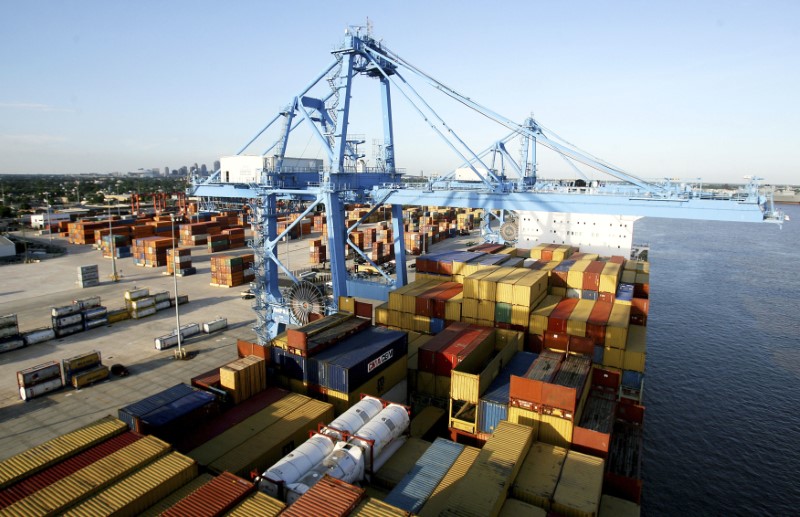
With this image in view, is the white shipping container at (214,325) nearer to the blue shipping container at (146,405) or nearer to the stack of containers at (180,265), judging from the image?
the blue shipping container at (146,405)

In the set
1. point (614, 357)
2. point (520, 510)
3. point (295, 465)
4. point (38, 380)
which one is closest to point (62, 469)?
point (295, 465)

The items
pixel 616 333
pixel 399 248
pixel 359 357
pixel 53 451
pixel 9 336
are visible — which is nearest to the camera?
pixel 53 451

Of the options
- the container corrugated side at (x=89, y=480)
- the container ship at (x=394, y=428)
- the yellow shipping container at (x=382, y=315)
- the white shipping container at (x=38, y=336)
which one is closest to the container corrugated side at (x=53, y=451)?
the container ship at (x=394, y=428)

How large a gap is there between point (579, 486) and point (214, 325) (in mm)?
27330

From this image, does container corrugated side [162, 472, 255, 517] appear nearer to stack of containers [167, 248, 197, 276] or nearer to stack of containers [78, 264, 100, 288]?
stack of containers [78, 264, 100, 288]

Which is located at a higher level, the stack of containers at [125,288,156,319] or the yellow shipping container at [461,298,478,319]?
the yellow shipping container at [461,298,478,319]

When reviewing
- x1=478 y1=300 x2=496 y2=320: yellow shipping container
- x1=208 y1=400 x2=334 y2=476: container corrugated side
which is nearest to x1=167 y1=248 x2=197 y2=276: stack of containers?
x1=478 y1=300 x2=496 y2=320: yellow shipping container

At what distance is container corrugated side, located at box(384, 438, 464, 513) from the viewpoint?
455 inches

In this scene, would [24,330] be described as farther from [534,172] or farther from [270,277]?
[534,172]

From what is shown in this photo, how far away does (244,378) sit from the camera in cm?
1692

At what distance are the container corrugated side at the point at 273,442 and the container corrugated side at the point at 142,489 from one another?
1390mm

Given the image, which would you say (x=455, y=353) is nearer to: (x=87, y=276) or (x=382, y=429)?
(x=382, y=429)

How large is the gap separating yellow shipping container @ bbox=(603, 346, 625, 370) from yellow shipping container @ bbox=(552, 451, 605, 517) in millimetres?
8349

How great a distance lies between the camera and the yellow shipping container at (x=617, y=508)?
13195 mm
